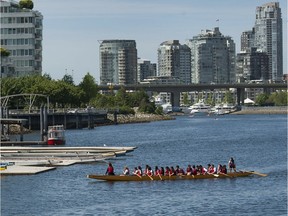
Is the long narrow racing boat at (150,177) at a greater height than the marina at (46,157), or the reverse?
the marina at (46,157)

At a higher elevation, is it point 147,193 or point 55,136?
point 55,136

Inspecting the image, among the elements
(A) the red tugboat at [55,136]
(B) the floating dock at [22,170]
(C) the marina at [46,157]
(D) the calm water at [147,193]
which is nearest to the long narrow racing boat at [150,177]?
(D) the calm water at [147,193]

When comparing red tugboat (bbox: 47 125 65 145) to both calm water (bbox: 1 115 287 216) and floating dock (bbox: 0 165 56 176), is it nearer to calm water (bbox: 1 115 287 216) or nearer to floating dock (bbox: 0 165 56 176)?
calm water (bbox: 1 115 287 216)

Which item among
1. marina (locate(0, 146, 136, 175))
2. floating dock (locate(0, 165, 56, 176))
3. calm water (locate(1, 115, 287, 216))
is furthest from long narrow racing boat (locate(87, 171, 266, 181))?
marina (locate(0, 146, 136, 175))

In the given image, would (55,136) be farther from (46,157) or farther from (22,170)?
(22,170)

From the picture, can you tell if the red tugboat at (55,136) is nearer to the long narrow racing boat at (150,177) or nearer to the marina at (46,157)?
the marina at (46,157)

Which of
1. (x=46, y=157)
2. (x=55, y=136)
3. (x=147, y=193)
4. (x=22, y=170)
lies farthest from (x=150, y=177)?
(x=55, y=136)

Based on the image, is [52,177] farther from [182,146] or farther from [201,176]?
[182,146]

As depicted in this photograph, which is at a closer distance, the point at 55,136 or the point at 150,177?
the point at 150,177

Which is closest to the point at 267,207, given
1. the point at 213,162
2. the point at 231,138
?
the point at 213,162

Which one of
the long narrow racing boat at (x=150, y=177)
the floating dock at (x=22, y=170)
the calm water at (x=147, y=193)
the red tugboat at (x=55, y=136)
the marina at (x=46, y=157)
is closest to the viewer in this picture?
the calm water at (x=147, y=193)

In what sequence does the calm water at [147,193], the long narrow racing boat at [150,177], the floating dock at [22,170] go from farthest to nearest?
the floating dock at [22,170] < the long narrow racing boat at [150,177] < the calm water at [147,193]

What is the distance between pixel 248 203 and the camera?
255 ft

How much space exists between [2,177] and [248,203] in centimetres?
2804
